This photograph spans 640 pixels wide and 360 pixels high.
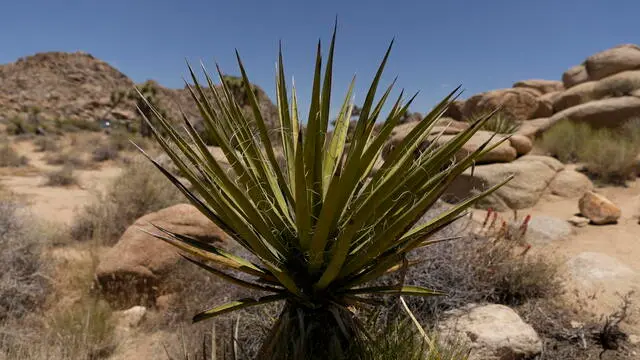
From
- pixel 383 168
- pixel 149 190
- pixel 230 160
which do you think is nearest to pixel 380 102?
pixel 383 168

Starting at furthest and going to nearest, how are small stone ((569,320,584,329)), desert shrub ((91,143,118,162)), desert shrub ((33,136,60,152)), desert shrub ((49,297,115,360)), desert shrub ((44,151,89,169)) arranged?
desert shrub ((33,136,60,152))
desert shrub ((91,143,118,162))
desert shrub ((44,151,89,169))
small stone ((569,320,584,329))
desert shrub ((49,297,115,360))

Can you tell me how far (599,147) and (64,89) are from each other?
46.5 meters

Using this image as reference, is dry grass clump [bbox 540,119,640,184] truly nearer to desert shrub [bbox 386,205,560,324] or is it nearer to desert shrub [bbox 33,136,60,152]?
desert shrub [bbox 386,205,560,324]

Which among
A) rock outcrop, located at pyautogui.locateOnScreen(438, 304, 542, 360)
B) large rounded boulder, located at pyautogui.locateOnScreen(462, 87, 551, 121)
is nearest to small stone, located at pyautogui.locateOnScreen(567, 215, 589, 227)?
rock outcrop, located at pyautogui.locateOnScreen(438, 304, 542, 360)

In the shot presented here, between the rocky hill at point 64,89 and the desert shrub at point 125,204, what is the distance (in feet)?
97.7

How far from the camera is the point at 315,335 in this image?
6.13 feet

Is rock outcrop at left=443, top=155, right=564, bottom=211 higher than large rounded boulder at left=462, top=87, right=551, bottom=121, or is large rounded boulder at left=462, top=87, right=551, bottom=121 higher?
large rounded boulder at left=462, top=87, right=551, bottom=121

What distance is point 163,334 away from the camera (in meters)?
3.60

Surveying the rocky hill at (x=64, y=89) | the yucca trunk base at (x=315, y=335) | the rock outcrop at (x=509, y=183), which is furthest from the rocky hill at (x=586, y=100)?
the rocky hill at (x=64, y=89)

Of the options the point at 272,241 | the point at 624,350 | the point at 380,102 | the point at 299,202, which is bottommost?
the point at 624,350

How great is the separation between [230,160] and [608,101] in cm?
1456

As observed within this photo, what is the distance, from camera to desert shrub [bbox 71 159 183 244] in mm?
6113

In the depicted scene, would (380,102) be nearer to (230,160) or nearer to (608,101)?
(230,160)

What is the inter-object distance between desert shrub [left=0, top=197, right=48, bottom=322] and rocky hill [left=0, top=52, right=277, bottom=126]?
32.3 m
